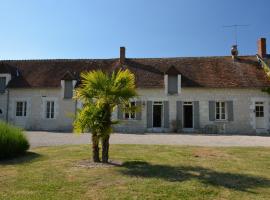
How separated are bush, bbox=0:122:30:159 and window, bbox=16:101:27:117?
13791mm

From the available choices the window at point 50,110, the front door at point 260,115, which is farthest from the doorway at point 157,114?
the window at point 50,110

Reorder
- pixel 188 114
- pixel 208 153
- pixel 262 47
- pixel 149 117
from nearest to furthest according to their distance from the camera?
1. pixel 208 153
2. pixel 149 117
3. pixel 188 114
4. pixel 262 47

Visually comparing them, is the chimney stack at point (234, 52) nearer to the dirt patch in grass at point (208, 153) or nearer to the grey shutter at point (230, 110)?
the grey shutter at point (230, 110)

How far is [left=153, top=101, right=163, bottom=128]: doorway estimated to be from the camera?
2231 centimetres

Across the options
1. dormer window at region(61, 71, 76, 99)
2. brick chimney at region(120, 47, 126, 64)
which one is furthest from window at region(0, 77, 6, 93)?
brick chimney at region(120, 47, 126, 64)

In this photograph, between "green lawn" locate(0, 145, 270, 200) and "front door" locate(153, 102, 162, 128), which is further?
"front door" locate(153, 102, 162, 128)

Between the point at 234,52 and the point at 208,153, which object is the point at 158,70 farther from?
the point at 208,153

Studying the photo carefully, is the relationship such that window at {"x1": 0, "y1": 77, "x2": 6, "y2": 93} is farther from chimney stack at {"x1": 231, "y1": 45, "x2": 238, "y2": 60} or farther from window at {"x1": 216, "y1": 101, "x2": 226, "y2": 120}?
chimney stack at {"x1": 231, "y1": 45, "x2": 238, "y2": 60}

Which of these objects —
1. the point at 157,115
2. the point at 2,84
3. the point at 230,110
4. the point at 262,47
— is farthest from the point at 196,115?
the point at 2,84

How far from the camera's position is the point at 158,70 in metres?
23.9

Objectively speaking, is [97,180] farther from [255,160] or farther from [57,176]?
[255,160]

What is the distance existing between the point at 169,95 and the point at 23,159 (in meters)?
14.1

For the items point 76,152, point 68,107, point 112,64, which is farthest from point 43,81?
point 76,152

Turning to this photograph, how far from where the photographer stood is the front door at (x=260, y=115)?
70.2 feet
